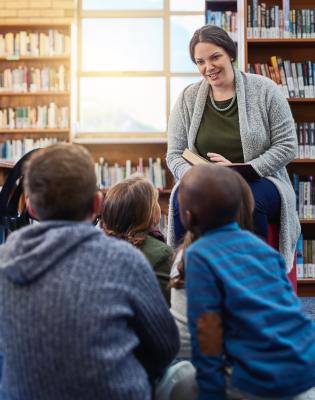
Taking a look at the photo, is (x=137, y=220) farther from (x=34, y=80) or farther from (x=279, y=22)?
(x=34, y=80)

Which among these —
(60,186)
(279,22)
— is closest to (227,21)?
(279,22)

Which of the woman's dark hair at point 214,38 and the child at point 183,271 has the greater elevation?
the woman's dark hair at point 214,38

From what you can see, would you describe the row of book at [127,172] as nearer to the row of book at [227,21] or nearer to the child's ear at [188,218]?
the row of book at [227,21]

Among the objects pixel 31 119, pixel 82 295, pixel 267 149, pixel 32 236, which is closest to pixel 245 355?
pixel 82 295

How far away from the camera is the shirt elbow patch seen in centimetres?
110

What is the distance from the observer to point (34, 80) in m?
6.02

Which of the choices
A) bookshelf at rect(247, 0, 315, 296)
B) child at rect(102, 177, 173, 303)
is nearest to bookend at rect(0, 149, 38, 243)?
child at rect(102, 177, 173, 303)

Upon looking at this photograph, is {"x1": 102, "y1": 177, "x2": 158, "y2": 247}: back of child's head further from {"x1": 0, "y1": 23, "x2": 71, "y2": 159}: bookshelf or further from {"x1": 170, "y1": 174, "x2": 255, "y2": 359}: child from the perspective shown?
{"x1": 0, "y1": 23, "x2": 71, "y2": 159}: bookshelf

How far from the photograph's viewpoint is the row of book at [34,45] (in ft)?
19.7

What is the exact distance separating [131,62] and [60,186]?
553cm

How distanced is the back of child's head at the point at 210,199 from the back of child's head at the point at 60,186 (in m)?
0.22

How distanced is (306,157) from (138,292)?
3.02 metres

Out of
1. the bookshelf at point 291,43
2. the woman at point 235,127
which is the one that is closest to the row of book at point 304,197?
the bookshelf at point 291,43

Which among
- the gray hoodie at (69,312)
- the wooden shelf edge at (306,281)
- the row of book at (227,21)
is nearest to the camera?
the gray hoodie at (69,312)
